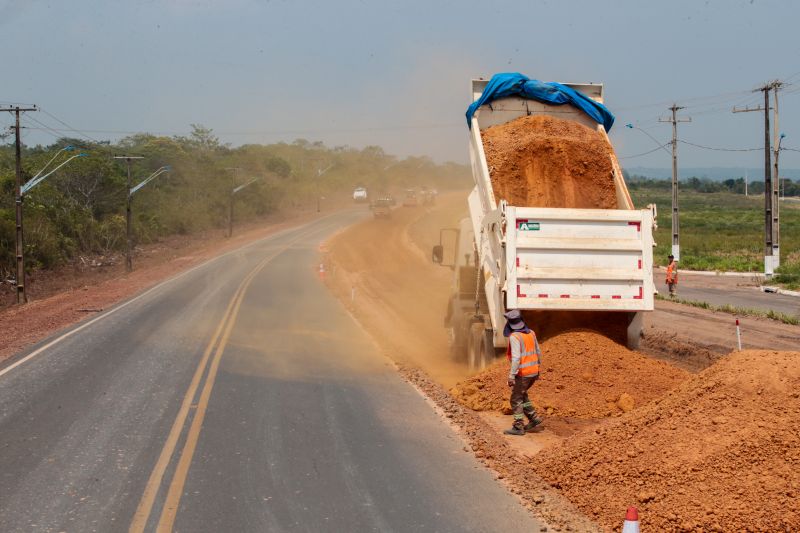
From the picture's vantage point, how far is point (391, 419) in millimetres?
11344

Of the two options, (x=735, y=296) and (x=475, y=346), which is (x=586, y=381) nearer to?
(x=475, y=346)

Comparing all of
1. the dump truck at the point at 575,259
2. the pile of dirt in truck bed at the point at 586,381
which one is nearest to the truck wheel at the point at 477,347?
the pile of dirt in truck bed at the point at 586,381

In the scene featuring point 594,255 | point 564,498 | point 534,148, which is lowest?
point 564,498

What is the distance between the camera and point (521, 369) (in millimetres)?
10633

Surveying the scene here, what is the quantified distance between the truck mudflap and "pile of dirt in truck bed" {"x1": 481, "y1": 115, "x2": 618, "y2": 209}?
1.24 m

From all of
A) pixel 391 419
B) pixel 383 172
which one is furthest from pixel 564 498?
pixel 383 172

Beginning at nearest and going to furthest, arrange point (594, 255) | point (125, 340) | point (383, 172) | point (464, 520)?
point (464, 520) → point (594, 255) → point (125, 340) → point (383, 172)

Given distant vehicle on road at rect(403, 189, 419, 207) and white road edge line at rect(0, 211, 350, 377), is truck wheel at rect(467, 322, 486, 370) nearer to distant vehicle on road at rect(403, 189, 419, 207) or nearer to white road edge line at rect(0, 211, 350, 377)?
white road edge line at rect(0, 211, 350, 377)

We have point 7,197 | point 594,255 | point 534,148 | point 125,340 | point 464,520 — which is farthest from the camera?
point 7,197

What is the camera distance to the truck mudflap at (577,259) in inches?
480

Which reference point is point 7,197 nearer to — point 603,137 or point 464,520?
point 603,137

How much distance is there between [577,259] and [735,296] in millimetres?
21676

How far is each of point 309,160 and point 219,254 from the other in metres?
129

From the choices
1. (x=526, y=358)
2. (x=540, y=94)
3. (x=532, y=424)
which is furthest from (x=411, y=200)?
(x=526, y=358)
